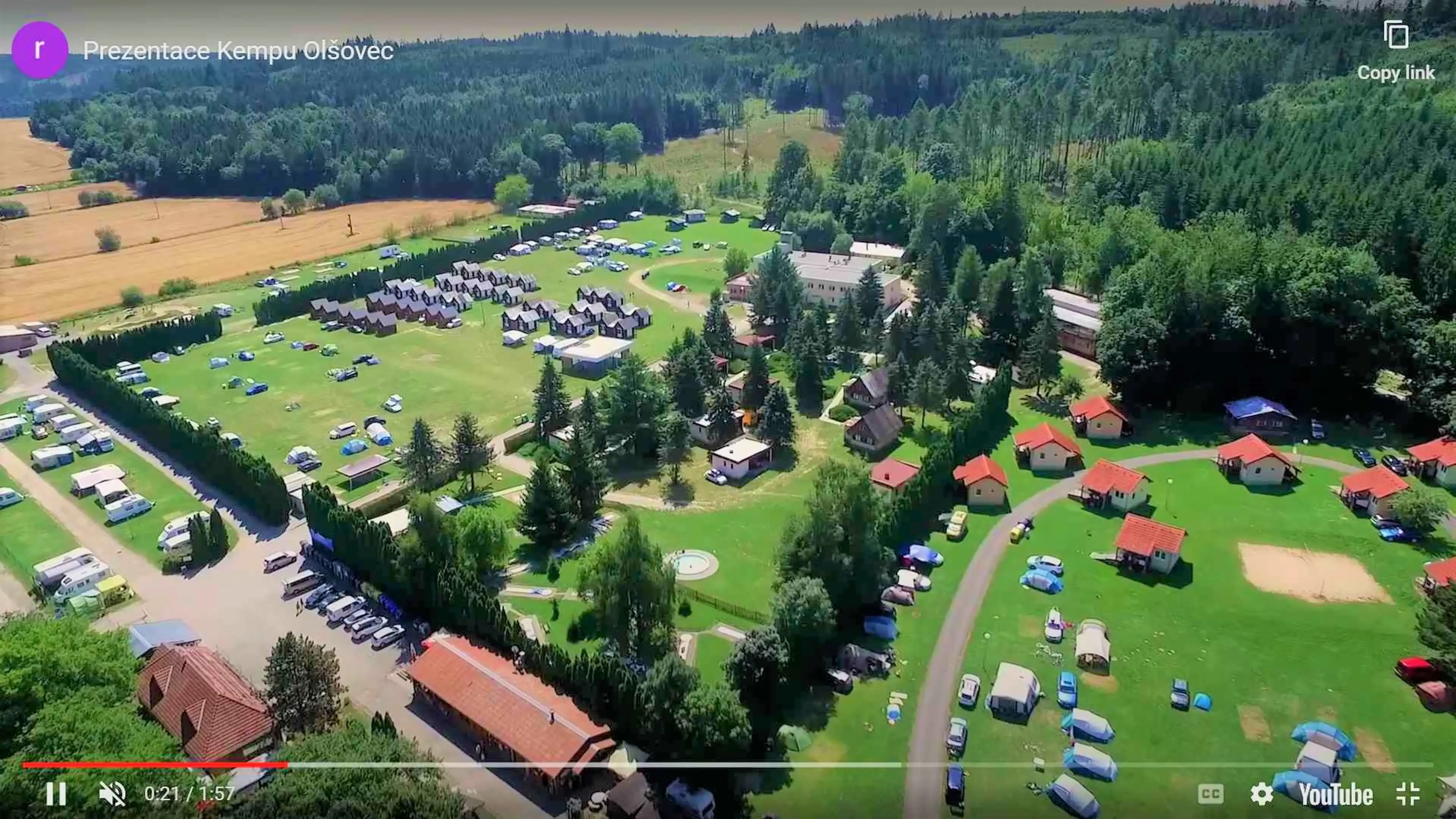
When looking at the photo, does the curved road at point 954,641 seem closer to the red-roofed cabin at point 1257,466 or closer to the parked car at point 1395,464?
the parked car at point 1395,464

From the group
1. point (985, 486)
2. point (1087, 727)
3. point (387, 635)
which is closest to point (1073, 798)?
point (1087, 727)

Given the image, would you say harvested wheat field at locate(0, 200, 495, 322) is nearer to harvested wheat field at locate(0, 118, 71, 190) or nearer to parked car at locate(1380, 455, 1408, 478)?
harvested wheat field at locate(0, 118, 71, 190)

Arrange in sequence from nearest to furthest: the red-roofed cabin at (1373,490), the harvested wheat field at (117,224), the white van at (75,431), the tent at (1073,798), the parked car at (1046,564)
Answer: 1. the tent at (1073,798)
2. the parked car at (1046,564)
3. the red-roofed cabin at (1373,490)
4. the white van at (75,431)
5. the harvested wheat field at (117,224)

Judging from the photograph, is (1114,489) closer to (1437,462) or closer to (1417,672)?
(1417,672)

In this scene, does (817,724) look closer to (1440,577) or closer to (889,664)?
(889,664)

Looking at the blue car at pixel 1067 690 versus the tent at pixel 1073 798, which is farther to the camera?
the blue car at pixel 1067 690

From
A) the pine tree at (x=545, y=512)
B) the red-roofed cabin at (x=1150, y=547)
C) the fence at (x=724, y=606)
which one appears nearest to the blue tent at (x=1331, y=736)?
the red-roofed cabin at (x=1150, y=547)

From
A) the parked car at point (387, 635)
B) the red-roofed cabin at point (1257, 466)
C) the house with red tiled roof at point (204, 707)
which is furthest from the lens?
the red-roofed cabin at point (1257, 466)

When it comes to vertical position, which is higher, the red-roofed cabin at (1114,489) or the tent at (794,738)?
the red-roofed cabin at (1114,489)
